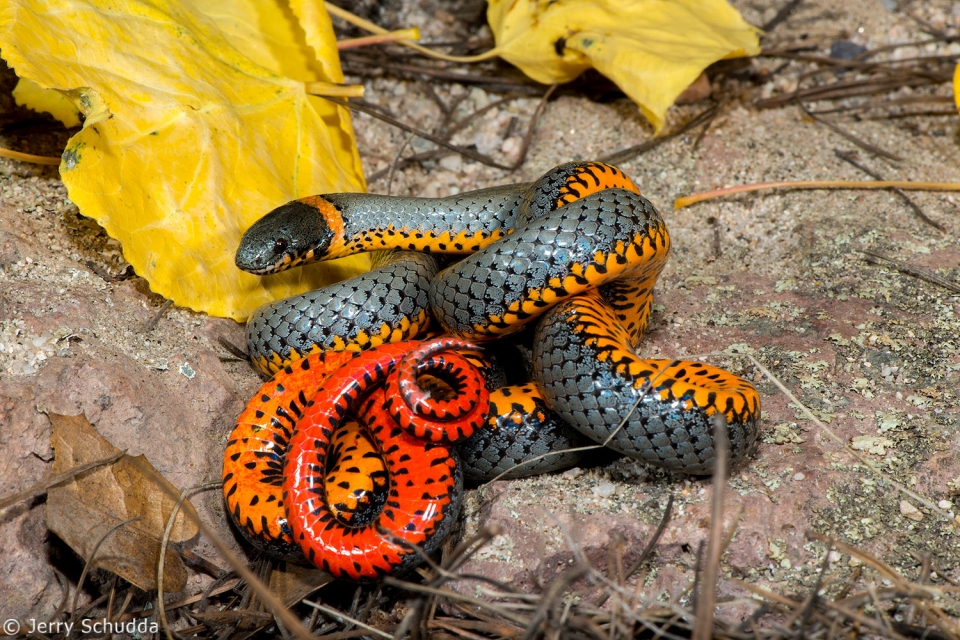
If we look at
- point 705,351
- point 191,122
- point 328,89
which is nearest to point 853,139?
point 705,351

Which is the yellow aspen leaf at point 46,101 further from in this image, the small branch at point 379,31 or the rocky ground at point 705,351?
the small branch at point 379,31

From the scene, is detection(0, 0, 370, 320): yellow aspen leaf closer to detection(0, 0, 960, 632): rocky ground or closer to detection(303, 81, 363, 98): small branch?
detection(303, 81, 363, 98): small branch

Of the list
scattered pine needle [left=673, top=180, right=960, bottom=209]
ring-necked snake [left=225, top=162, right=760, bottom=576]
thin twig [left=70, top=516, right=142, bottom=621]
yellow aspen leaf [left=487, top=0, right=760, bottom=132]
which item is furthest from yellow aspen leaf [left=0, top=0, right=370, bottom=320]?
scattered pine needle [left=673, top=180, right=960, bottom=209]

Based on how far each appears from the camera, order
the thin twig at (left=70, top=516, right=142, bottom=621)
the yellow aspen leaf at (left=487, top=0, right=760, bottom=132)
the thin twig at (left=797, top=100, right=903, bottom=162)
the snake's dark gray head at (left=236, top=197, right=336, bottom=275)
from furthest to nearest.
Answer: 1. the thin twig at (left=797, top=100, right=903, bottom=162)
2. the yellow aspen leaf at (left=487, top=0, right=760, bottom=132)
3. the snake's dark gray head at (left=236, top=197, right=336, bottom=275)
4. the thin twig at (left=70, top=516, right=142, bottom=621)

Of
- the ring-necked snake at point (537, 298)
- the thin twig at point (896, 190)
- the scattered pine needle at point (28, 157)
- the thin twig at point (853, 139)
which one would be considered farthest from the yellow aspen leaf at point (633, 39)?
the scattered pine needle at point (28, 157)

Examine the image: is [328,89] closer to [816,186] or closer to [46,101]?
[46,101]

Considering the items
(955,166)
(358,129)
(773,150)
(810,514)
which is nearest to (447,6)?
(358,129)
